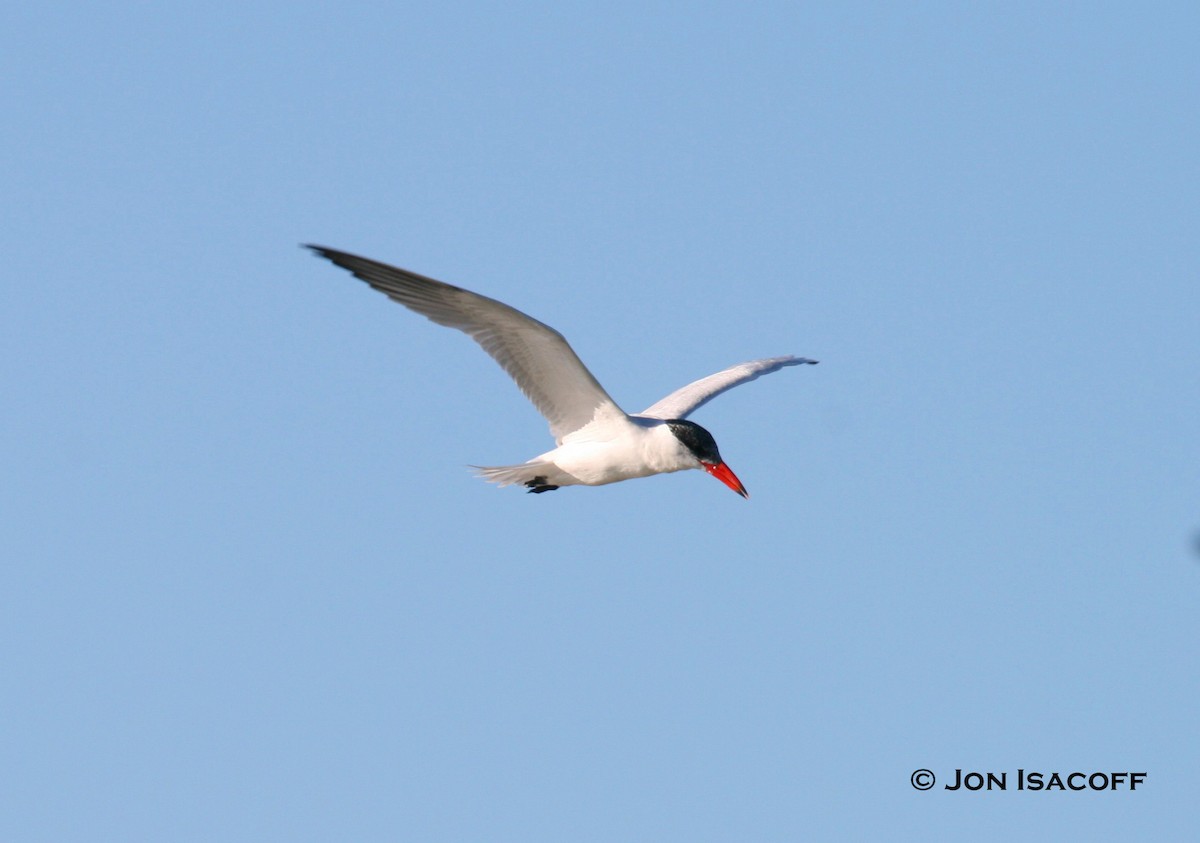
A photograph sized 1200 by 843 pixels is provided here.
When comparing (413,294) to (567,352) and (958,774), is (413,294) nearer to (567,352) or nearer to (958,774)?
(567,352)

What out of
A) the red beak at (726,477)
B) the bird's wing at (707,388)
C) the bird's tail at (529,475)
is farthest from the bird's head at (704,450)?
the bird's wing at (707,388)

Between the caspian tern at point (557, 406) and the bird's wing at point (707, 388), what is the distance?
1.14m

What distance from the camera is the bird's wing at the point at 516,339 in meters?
11.3

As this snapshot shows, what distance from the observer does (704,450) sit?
12.4 meters

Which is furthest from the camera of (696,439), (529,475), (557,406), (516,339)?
(529,475)

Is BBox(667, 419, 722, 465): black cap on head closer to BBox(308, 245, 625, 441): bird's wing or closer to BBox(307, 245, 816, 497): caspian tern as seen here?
BBox(307, 245, 816, 497): caspian tern

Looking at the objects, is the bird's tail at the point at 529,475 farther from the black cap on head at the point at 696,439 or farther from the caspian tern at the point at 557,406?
the black cap on head at the point at 696,439

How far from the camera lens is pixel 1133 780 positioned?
1266cm

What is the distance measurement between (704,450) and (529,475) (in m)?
1.50

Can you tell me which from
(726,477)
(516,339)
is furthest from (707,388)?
(516,339)

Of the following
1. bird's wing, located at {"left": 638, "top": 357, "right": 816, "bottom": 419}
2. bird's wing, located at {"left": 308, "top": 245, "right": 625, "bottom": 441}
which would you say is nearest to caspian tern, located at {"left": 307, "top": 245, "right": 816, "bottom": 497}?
bird's wing, located at {"left": 308, "top": 245, "right": 625, "bottom": 441}

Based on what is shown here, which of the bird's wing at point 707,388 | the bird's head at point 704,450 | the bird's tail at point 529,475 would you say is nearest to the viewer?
the bird's head at point 704,450

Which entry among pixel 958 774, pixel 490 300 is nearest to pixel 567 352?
pixel 490 300

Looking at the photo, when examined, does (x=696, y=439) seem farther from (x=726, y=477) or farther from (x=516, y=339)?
(x=516, y=339)
